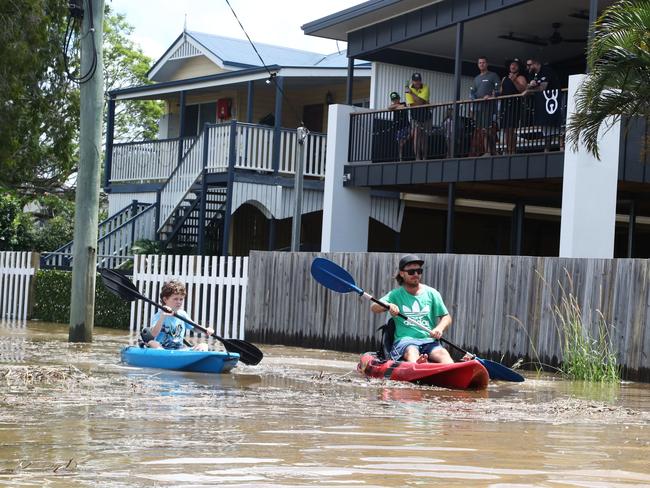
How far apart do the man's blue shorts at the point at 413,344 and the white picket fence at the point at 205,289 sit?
6.78 metres

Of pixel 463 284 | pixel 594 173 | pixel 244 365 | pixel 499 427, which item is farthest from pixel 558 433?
pixel 594 173

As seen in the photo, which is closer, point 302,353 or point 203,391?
point 203,391

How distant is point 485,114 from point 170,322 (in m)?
8.81

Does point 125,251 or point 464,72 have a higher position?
point 464,72

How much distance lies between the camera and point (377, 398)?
10969 millimetres

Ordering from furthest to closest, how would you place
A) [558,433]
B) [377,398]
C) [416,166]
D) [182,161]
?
1. [182,161]
2. [416,166]
3. [377,398]
4. [558,433]

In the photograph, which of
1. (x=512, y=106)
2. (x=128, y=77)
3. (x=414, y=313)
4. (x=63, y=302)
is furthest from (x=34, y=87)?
(x=128, y=77)

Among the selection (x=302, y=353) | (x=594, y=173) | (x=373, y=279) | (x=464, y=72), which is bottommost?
(x=302, y=353)

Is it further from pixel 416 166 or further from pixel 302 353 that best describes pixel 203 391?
pixel 416 166

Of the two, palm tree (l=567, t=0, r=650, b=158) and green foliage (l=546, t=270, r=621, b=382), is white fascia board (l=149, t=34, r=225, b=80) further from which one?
green foliage (l=546, t=270, r=621, b=382)

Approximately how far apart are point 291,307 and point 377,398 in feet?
27.3

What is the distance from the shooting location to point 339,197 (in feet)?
81.3

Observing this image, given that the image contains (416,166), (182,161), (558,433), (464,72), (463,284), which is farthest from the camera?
(182,161)

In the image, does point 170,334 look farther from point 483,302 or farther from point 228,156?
point 228,156
